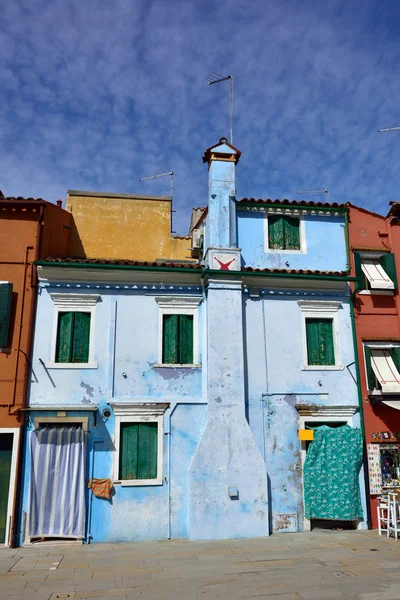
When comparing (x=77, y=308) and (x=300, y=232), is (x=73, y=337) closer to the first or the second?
(x=77, y=308)

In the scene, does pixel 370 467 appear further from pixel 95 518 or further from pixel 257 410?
pixel 95 518

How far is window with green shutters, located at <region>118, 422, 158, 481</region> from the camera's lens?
11531 millimetres

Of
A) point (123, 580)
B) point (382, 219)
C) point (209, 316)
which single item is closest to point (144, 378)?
point (209, 316)

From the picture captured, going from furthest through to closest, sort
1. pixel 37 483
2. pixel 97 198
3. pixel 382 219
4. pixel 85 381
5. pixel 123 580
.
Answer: pixel 97 198
pixel 382 219
pixel 85 381
pixel 37 483
pixel 123 580

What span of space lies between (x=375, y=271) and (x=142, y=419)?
26.7 ft

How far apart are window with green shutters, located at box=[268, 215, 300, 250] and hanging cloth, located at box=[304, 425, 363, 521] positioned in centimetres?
531

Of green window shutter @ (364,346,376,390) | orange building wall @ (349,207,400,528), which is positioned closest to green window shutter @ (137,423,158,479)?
orange building wall @ (349,207,400,528)

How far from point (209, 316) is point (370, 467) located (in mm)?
5893

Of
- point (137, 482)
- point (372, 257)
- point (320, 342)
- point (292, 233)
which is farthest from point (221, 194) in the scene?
point (137, 482)

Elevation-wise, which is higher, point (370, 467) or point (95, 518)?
point (370, 467)

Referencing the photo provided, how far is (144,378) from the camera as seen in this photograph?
12133 millimetres

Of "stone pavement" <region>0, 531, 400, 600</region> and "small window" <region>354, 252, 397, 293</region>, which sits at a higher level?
"small window" <region>354, 252, 397, 293</region>

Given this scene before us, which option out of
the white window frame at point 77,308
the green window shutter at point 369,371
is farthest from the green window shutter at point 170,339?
the green window shutter at point 369,371

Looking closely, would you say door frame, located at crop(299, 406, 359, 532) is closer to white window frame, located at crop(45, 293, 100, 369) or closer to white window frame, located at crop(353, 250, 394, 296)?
white window frame, located at crop(353, 250, 394, 296)
